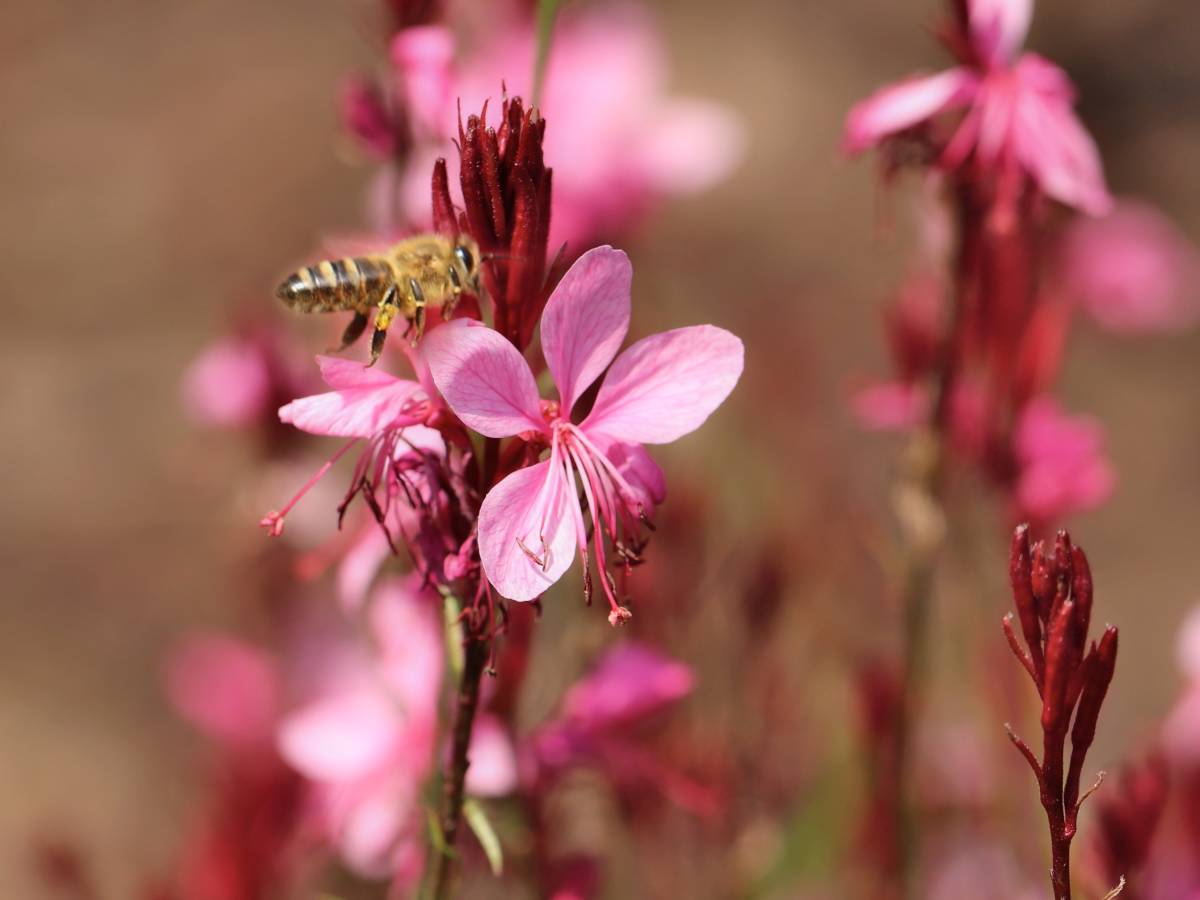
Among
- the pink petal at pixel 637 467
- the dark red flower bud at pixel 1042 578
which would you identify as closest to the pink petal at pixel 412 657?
the pink petal at pixel 637 467

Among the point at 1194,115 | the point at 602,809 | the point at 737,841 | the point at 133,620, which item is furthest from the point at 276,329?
the point at 1194,115

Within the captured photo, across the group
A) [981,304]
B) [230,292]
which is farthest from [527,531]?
[230,292]

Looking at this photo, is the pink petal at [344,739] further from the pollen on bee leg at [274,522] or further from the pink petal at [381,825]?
the pollen on bee leg at [274,522]

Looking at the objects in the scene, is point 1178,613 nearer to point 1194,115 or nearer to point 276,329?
point 1194,115

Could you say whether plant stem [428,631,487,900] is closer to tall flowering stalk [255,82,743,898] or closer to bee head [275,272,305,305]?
tall flowering stalk [255,82,743,898]

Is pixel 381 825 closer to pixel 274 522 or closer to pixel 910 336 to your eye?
pixel 274 522

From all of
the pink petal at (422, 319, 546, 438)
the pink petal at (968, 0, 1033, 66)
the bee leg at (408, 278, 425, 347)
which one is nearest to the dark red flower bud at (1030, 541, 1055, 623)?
the pink petal at (422, 319, 546, 438)
